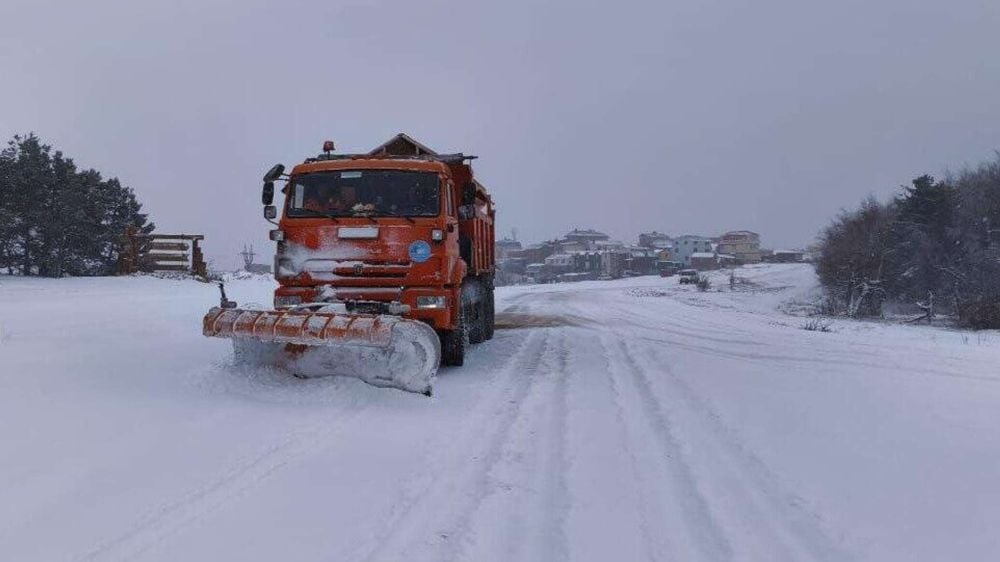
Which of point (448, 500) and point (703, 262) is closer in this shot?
point (448, 500)

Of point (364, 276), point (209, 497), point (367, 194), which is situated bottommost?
point (209, 497)

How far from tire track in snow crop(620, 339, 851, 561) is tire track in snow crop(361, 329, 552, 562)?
4.75 feet

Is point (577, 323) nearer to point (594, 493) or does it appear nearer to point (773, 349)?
point (773, 349)

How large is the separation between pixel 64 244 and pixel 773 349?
23705mm

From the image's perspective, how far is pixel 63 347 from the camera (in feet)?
26.1

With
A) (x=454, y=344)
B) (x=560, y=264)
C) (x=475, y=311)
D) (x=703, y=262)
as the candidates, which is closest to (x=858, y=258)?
(x=475, y=311)

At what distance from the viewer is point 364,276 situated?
7.96 meters

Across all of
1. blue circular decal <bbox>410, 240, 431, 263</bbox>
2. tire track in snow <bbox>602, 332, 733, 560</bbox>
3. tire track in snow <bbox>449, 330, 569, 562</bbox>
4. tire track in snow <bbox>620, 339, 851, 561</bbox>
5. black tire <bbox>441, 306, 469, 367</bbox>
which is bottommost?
tire track in snow <bbox>620, 339, 851, 561</bbox>

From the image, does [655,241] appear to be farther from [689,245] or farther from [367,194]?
[367,194]

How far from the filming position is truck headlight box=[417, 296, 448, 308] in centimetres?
782

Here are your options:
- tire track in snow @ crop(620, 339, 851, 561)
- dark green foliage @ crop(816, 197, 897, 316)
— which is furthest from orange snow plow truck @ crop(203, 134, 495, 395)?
dark green foliage @ crop(816, 197, 897, 316)

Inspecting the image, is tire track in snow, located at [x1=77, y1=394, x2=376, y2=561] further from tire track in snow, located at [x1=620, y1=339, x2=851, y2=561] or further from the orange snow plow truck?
tire track in snow, located at [x1=620, y1=339, x2=851, y2=561]

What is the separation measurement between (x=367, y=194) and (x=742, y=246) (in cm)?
13995

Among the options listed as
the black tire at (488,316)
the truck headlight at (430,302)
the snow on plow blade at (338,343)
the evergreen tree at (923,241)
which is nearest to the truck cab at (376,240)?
the truck headlight at (430,302)
